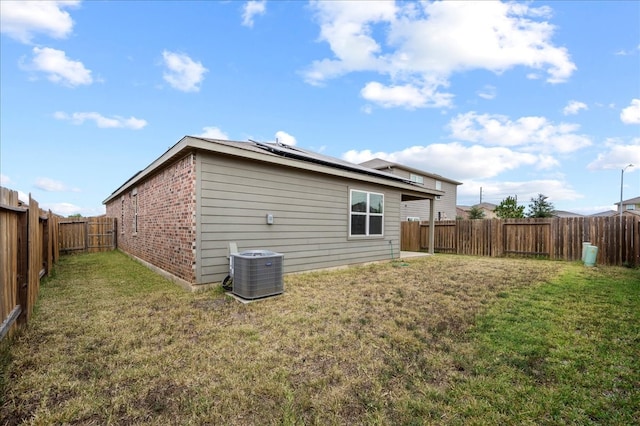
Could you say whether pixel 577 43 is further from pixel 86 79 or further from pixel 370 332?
pixel 86 79

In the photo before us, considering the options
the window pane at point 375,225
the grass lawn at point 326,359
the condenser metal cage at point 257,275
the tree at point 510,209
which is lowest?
the grass lawn at point 326,359

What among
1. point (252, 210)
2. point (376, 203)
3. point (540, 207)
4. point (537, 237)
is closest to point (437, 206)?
point (540, 207)

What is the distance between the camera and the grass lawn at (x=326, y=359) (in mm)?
2082

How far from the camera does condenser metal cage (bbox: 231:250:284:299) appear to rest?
191 inches

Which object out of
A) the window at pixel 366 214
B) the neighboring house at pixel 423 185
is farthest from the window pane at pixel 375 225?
the neighboring house at pixel 423 185

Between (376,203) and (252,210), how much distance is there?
4.63m

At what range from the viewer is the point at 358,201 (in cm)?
886

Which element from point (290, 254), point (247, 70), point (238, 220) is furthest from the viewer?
point (247, 70)

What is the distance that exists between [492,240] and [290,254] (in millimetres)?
9740

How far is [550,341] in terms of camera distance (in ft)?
10.6

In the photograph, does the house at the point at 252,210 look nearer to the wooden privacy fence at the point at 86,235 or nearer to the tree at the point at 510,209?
the wooden privacy fence at the point at 86,235

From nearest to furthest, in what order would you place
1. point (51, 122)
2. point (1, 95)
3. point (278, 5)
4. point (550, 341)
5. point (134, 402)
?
1. point (134, 402)
2. point (550, 341)
3. point (1, 95)
4. point (278, 5)
5. point (51, 122)

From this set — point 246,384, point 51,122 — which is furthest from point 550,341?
point 51,122

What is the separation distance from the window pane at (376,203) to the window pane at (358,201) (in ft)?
0.99
